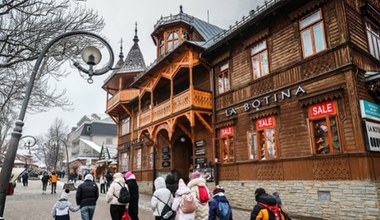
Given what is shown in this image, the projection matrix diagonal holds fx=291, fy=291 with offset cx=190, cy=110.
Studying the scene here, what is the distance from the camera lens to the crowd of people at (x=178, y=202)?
4824 mm

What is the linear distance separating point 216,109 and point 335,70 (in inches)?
274

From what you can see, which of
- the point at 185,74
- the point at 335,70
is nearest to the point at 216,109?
the point at 185,74

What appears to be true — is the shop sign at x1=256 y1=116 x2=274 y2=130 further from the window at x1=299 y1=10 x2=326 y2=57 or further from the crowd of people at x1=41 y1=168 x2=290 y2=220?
the crowd of people at x1=41 y1=168 x2=290 y2=220

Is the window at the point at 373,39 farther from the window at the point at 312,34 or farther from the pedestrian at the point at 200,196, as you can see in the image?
the pedestrian at the point at 200,196

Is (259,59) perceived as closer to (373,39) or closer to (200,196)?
(373,39)

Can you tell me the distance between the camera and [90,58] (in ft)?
21.1

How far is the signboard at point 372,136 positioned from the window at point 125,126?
21.1m

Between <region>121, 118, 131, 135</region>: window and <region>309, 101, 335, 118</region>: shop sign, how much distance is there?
1924 centimetres

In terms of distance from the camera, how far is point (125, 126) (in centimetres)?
2833

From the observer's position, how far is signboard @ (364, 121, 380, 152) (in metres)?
9.17

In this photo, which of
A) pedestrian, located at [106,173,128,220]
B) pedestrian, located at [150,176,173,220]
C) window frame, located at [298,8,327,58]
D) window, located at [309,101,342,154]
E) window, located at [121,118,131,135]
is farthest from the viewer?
window, located at [121,118,131,135]

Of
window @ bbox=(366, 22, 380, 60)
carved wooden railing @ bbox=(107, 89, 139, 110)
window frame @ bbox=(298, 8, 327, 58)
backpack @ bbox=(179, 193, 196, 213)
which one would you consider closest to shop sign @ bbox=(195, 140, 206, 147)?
window frame @ bbox=(298, 8, 327, 58)

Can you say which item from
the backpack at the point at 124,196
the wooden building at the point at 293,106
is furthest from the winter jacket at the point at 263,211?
the wooden building at the point at 293,106

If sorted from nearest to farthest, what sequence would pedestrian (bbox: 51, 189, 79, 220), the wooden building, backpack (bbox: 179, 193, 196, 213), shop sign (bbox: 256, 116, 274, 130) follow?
backpack (bbox: 179, 193, 196, 213), pedestrian (bbox: 51, 189, 79, 220), the wooden building, shop sign (bbox: 256, 116, 274, 130)
